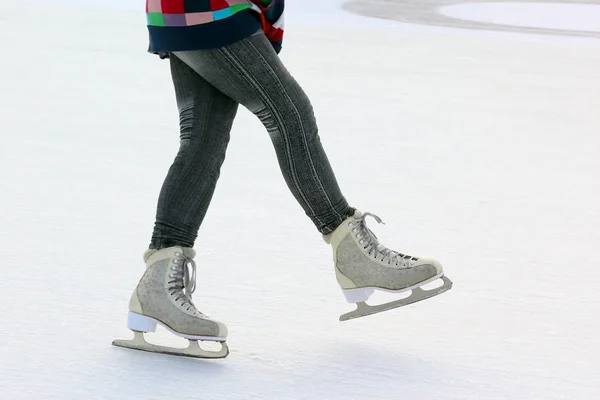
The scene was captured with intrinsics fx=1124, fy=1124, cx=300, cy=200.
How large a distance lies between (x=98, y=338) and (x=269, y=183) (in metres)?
1.22

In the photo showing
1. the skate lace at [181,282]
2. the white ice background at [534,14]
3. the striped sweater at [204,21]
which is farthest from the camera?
the white ice background at [534,14]

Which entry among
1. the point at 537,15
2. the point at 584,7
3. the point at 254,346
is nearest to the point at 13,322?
the point at 254,346

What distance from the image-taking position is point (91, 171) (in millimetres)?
3178

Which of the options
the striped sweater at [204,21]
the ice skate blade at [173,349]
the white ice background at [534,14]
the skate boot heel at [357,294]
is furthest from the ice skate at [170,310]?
the white ice background at [534,14]

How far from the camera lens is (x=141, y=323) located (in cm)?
187

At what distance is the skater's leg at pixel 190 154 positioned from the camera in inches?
74.0

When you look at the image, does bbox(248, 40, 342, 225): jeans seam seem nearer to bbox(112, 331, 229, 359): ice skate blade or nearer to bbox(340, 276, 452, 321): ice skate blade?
bbox(340, 276, 452, 321): ice skate blade

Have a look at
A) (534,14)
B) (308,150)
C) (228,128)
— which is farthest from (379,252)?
(534,14)

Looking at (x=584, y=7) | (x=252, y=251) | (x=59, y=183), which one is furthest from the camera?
(x=584, y=7)

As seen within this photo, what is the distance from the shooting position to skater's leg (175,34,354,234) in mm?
1774

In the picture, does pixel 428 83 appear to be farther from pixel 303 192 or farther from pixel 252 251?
pixel 303 192

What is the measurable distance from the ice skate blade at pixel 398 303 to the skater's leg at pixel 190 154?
317mm

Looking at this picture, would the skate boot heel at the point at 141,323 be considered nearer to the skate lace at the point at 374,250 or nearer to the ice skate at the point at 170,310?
the ice skate at the point at 170,310

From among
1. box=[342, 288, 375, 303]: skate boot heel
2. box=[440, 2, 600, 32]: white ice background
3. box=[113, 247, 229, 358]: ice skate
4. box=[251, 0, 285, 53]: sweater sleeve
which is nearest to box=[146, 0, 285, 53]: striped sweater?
box=[251, 0, 285, 53]: sweater sleeve
